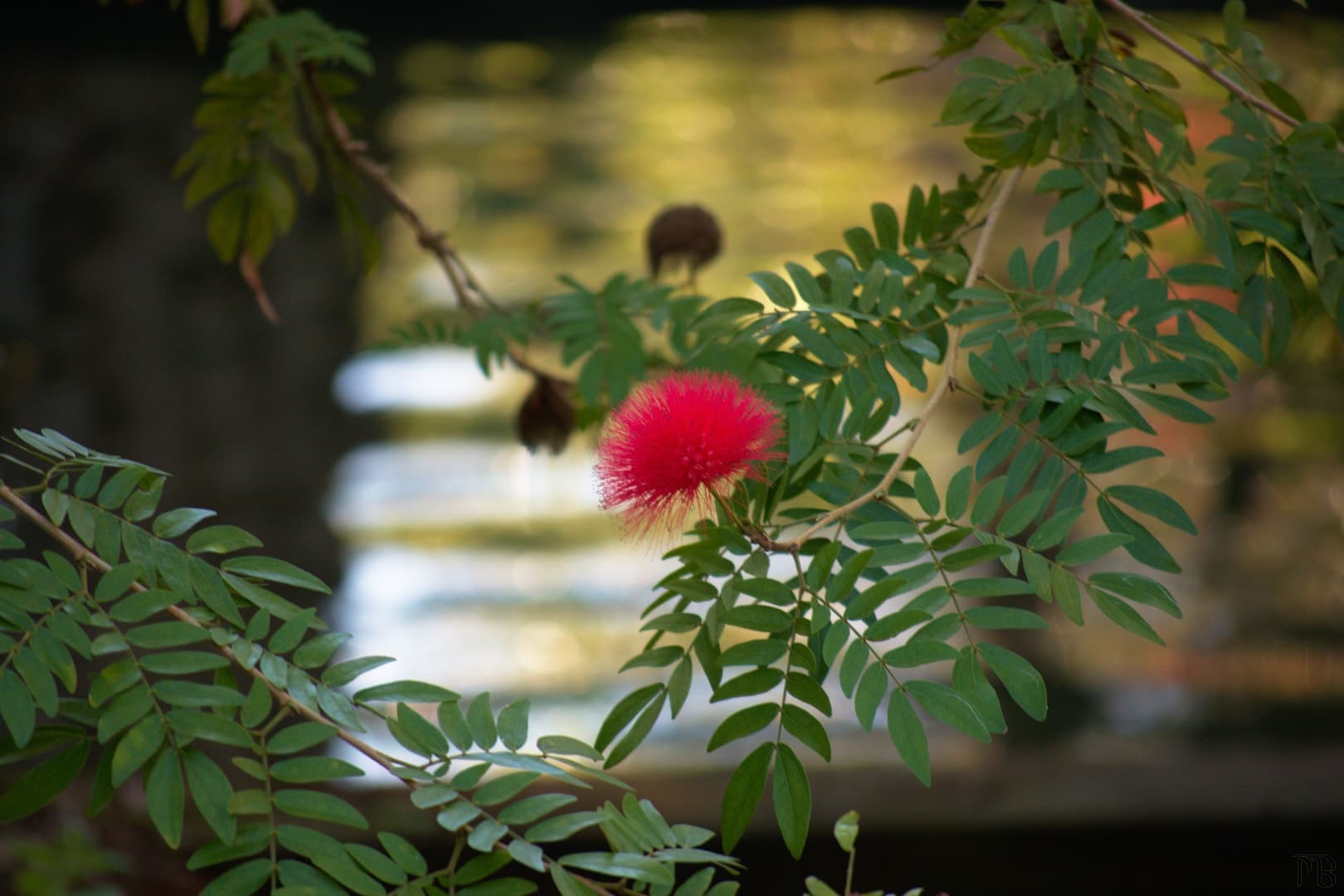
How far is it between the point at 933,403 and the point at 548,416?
546mm

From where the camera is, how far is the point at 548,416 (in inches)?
45.4

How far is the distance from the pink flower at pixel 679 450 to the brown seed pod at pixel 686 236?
0.51 meters

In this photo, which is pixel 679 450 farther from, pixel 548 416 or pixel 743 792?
pixel 548 416

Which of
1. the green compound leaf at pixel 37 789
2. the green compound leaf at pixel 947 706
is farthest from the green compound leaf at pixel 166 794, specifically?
the green compound leaf at pixel 947 706

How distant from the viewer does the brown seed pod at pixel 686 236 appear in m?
1.16

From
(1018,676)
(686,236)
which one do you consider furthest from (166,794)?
(686,236)

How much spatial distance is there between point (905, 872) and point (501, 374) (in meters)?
1.16

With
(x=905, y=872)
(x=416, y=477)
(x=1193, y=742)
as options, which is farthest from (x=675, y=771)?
(x=1193, y=742)

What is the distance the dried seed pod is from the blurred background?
91 cm

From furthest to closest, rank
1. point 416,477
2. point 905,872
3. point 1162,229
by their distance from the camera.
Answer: point 416,477, point 905,872, point 1162,229

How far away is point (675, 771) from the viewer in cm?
196

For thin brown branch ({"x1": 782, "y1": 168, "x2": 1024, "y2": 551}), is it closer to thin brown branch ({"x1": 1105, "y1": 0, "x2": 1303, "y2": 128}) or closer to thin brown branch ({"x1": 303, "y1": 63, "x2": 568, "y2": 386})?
thin brown branch ({"x1": 1105, "y1": 0, "x2": 1303, "y2": 128})

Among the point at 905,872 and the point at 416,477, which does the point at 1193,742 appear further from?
the point at 416,477

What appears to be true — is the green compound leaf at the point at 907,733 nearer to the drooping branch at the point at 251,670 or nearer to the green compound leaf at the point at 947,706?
the green compound leaf at the point at 947,706
